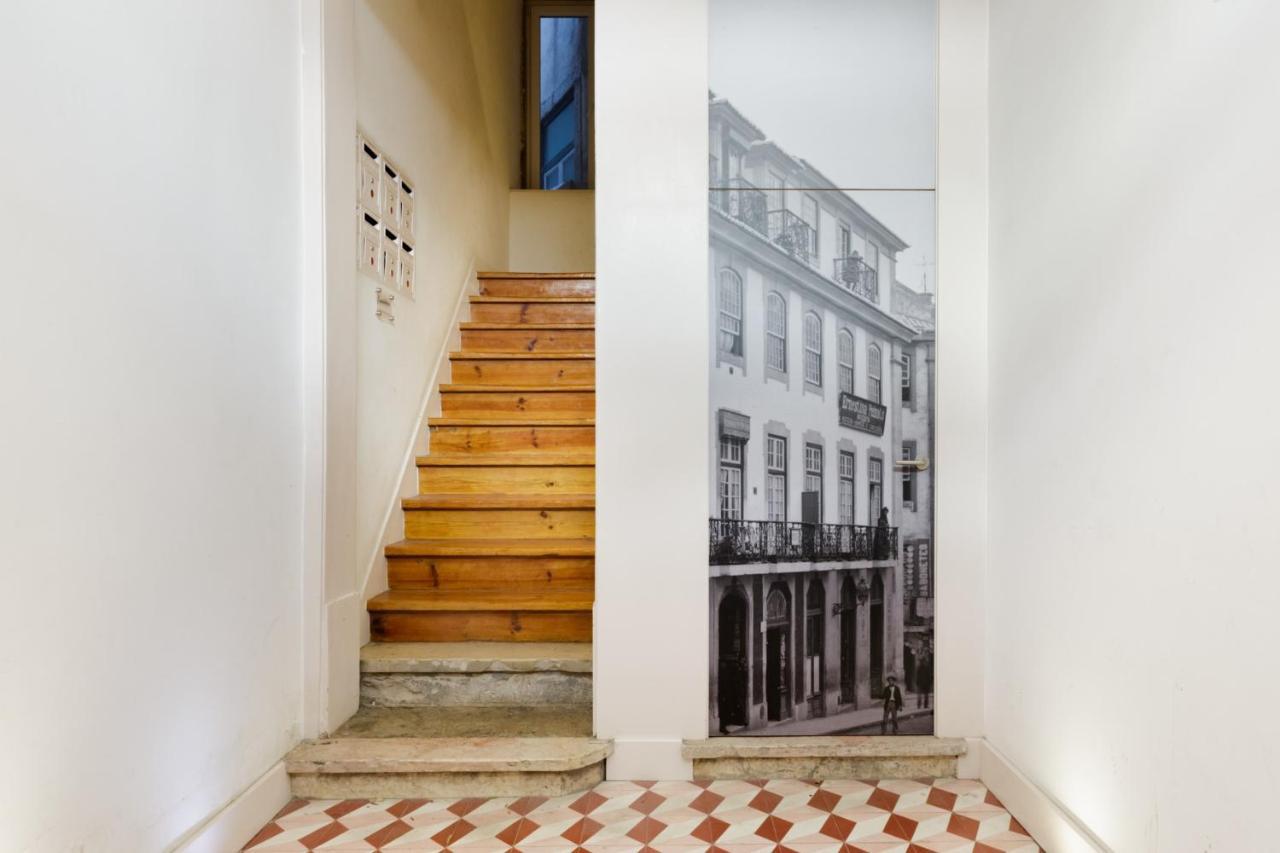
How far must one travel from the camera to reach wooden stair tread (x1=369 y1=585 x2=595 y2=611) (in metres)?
2.67

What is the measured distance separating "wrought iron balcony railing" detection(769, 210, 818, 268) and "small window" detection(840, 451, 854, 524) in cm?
61

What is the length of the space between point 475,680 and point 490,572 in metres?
0.48

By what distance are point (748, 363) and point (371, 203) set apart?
157cm

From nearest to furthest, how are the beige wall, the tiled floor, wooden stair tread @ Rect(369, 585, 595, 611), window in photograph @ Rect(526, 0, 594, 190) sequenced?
1. the tiled floor
2. wooden stair tread @ Rect(369, 585, 595, 611)
3. the beige wall
4. window in photograph @ Rect(526, 0, 594, 190)

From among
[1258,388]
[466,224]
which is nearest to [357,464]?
[466,224]

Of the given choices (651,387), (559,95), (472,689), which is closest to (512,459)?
(472,689)

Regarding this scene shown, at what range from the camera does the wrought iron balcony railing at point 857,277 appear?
2.30 metres

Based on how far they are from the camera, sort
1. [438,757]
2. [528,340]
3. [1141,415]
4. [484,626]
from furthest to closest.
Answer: [528,340] → [484,626] → [438,757] → [1141,415]

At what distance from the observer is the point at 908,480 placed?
7.58 feet

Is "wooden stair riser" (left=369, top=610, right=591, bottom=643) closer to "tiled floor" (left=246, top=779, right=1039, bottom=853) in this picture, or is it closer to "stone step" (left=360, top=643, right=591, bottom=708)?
"stone step" (left=360, top=643, right=591, bottom=708)

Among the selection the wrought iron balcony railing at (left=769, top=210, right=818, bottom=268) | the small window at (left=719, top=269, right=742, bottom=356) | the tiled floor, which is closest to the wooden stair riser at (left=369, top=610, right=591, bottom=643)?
the tiled floor

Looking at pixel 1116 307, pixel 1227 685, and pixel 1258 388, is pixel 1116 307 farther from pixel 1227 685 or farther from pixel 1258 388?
pixel 1227 685

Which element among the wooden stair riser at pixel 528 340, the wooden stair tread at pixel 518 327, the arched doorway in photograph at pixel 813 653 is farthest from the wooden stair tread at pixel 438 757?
the wooden stair tread at pixel 518 327

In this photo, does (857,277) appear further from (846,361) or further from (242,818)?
(242,818)
